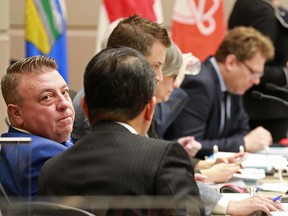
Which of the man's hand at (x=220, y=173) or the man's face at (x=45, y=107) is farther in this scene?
the man's hand at (x=220, y=173)

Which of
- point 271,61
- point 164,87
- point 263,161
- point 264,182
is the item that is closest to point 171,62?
point 164,87

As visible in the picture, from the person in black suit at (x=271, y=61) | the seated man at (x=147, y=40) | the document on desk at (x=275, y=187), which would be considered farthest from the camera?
the person in black suit at (x=271, y=61)

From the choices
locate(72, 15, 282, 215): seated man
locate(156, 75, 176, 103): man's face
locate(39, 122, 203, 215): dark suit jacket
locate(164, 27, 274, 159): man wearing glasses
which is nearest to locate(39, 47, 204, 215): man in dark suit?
locate(39, 122, 203, 215): dark suit jacket

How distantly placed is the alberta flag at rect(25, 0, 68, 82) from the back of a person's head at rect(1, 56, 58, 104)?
2.35m

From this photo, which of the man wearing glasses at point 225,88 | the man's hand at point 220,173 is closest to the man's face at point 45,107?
the man's hand at point 220,173

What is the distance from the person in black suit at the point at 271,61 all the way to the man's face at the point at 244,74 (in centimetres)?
28

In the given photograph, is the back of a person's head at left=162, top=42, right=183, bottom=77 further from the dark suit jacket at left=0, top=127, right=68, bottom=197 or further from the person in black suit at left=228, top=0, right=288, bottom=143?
the person in black suit at left=228, top=0, right=288, bottom=143

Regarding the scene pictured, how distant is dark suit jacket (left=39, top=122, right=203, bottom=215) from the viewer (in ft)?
6.77

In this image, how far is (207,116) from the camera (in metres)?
4.50

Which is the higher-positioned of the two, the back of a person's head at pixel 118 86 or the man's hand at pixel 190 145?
the back of a person's head at pixel 118 86

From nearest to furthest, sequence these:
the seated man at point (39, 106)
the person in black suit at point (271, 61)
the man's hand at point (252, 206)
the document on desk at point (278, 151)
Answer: the seated man at point (39, 106) → the man's hand at point (252, 206) → the document on desk at point (278, 151) → the person in black suit at point (271, 61)

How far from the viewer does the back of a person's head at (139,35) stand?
290 cm

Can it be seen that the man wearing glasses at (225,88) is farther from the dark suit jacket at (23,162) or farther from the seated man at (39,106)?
the dark suit jacket at (23,162)

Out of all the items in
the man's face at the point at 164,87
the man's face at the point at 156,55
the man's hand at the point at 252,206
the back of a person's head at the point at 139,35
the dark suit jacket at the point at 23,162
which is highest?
the back of a person's head at the point at 139,35
